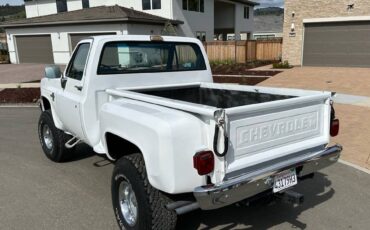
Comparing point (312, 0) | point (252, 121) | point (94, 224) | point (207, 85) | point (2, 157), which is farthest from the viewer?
point (312, 0)

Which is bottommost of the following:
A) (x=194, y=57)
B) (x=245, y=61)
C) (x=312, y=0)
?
(x=245, y=61)

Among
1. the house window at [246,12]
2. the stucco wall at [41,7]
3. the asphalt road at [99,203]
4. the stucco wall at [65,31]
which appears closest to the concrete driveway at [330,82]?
the asphalt road at [99,203]

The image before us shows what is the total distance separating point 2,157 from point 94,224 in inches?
128

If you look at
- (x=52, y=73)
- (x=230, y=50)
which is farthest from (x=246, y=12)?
(x=52, y=73)

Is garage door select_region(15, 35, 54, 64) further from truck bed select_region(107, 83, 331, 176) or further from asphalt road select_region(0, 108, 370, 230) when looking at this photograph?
truck bed select_region(107, 83, 331, 176)

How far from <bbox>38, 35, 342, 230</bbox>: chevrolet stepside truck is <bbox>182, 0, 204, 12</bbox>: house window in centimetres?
2549

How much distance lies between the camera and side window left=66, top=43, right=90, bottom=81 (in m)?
4.80

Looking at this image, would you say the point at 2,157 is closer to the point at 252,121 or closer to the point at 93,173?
the point at 93,173

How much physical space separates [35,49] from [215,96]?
2863 cm

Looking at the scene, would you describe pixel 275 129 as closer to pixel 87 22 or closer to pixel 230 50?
pixel 230 50

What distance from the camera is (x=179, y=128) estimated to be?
115 inches

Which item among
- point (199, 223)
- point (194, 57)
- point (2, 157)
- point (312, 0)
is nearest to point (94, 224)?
point (199, 223)

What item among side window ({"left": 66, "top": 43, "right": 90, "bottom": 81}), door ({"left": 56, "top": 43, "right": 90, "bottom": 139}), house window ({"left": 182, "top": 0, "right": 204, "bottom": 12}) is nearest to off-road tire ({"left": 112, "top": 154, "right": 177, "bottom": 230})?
door ({"left": 56, "top": 43, "right": 90, "bottom": 139})

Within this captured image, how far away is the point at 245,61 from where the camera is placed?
2636 cm
